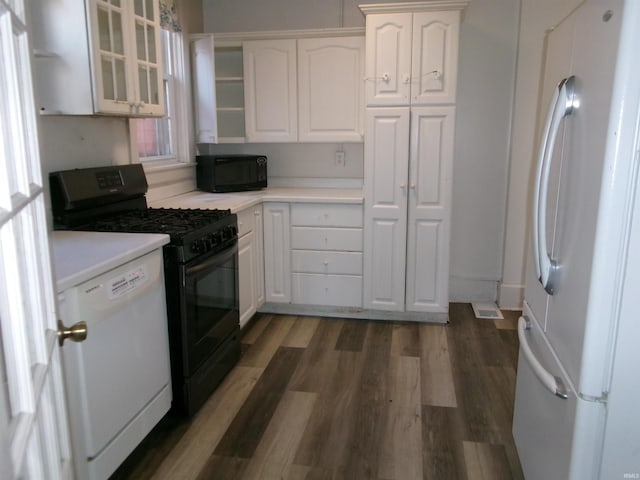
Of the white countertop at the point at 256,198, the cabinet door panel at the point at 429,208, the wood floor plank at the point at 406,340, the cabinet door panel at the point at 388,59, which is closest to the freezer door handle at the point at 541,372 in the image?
the wood floor plank at the point at 406,340

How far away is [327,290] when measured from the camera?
3.71m

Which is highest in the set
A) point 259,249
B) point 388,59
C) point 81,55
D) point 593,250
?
point 388,59

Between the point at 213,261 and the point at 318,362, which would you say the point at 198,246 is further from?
the point at 318,362

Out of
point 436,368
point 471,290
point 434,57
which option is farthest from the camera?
point 471,290

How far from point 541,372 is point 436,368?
146 cm

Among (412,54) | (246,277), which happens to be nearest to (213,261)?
(246,277)

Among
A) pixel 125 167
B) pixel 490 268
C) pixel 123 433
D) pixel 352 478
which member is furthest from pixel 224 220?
pixel 490 268

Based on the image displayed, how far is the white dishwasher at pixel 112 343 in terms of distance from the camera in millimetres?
1643

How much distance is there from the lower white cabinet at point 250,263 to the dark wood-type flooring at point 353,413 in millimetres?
226

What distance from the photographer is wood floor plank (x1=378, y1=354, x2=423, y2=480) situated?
6.74ft

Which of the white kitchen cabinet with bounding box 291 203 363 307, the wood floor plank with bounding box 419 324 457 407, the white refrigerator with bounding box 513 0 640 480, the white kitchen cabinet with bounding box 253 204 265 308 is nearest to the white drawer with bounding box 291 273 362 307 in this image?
the white kitchen cabinet with bounding box 291 203 363 307

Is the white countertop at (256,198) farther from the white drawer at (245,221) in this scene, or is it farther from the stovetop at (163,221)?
the stovetop at (163,221)

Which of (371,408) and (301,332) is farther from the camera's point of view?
(301,332)

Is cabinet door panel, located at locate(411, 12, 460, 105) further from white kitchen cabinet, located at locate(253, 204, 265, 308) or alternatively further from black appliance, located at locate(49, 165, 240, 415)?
black appliance, located at locate(49, 165, 240, 415)
